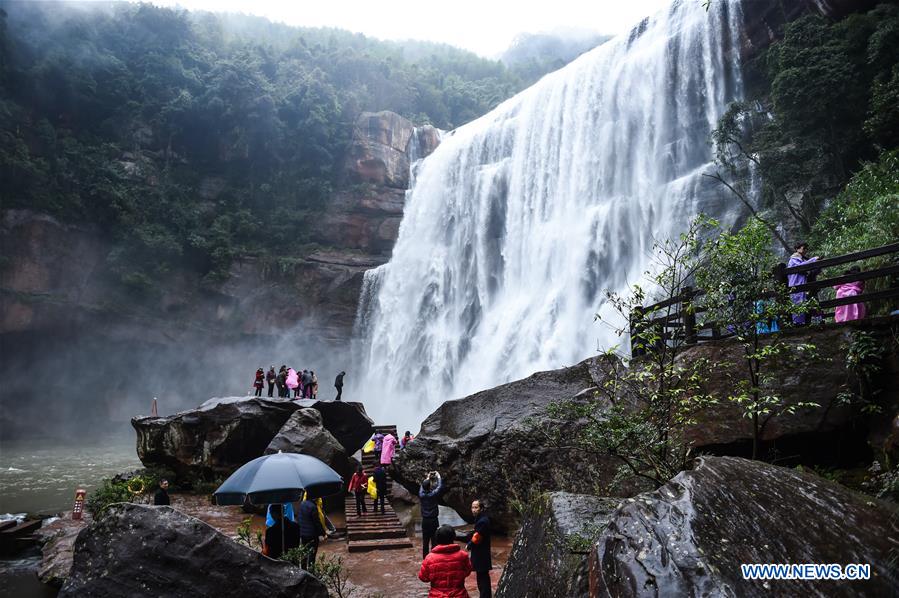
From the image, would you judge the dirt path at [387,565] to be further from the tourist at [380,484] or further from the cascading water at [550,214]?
the cascading water at [550,214]

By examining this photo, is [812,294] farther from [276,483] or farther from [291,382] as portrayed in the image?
[291,382]

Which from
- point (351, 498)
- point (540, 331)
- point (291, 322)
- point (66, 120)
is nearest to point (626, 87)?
point (540, 331)

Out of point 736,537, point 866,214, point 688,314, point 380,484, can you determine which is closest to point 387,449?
point 380,484

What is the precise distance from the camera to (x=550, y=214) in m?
26.0

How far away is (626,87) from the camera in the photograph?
25.5m

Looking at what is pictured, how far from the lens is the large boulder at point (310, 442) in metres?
15.0

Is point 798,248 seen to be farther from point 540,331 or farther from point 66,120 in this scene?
point 66,120

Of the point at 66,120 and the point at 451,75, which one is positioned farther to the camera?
the point at 451,75

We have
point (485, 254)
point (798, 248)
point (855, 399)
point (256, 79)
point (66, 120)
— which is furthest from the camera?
point (256, 79)

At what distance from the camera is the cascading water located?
2222cm

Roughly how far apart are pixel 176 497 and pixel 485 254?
1840cm

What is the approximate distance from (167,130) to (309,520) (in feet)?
122

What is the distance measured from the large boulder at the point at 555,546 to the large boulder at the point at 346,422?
15022 mm

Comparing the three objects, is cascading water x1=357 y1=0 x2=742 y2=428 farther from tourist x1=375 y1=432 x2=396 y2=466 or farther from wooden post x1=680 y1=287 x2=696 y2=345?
wooden post x1=680 y1=287 x2=696 y2=345
